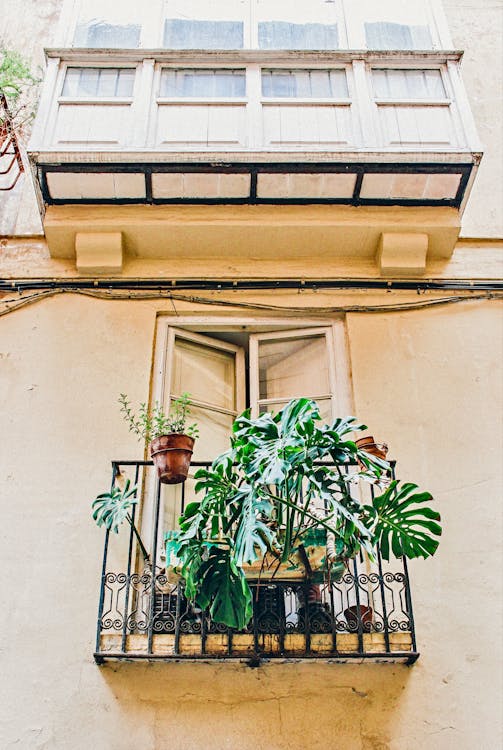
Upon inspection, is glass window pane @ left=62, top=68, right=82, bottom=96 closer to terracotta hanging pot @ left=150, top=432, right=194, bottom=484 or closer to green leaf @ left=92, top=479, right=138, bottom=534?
terracotta hanging pot @ left=150, top=432, right=194, bottom=484

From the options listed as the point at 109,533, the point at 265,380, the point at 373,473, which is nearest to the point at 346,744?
the point at 373,473

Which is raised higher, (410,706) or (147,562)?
(147,562)

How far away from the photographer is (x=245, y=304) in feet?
19.4

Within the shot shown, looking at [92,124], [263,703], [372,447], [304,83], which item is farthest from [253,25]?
[263,703]

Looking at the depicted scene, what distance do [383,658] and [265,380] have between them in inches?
86.4

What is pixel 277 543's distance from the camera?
4.10 meters

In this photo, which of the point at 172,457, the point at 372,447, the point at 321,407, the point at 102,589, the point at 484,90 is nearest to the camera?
the point at 102,589

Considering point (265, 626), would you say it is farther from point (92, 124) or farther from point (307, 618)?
point (92, 124)

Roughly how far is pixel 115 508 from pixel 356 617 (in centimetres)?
138

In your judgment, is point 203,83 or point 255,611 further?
point 203,83

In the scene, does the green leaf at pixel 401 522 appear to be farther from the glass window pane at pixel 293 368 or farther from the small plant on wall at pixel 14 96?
the small plant on wall at pixel 14 96

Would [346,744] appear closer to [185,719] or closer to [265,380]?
[185,719]

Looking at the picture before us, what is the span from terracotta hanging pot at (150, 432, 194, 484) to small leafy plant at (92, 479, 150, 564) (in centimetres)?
19

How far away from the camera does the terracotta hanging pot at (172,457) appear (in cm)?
447
